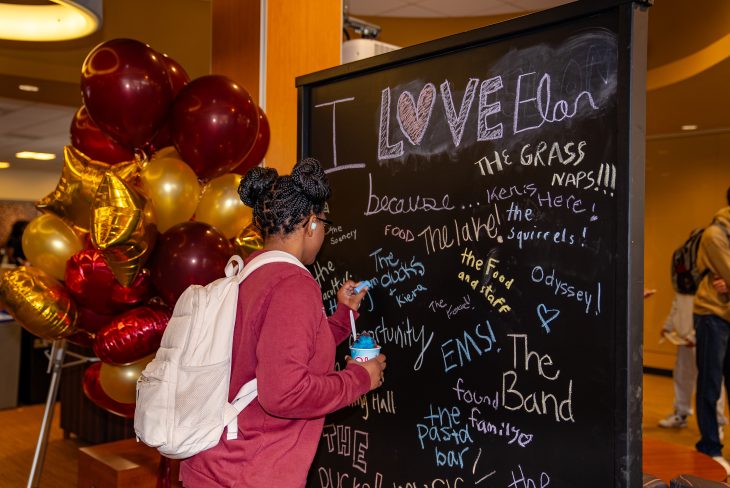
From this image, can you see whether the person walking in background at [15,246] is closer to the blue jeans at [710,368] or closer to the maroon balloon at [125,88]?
the maroon balloon at [125,88]

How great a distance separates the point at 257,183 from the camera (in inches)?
64.9

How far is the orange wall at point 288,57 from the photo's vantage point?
3.35 meters

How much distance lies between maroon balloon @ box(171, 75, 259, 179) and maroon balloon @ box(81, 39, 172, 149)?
0.10 meters

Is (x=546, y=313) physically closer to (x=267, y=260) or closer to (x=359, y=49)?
(x=267, y=260)

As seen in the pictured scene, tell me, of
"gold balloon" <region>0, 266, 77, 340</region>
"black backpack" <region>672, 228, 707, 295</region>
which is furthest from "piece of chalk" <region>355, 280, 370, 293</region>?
Answer: "black backpack" <region>672, 228, 707, 295</region>

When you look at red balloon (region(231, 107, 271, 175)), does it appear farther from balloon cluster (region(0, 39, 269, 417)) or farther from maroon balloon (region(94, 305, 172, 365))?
maroon balloon (region(94, 305, 172, 365))

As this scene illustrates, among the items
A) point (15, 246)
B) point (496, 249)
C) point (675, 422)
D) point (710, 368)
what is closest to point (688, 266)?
point (710, 368)

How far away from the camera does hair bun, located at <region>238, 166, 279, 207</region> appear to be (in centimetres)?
165

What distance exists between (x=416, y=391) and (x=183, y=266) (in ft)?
2.99

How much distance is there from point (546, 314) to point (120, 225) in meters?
1.30

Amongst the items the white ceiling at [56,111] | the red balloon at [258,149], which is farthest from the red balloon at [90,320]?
the white ceiling at [56,111]

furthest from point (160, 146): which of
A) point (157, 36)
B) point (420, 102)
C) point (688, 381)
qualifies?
point (688, 381)

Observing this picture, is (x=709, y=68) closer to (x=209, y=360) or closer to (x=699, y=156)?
(x=699, y=156)

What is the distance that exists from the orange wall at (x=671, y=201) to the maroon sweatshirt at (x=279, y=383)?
752 centimetres
